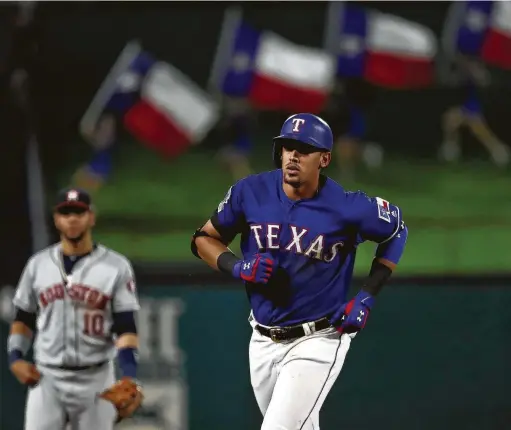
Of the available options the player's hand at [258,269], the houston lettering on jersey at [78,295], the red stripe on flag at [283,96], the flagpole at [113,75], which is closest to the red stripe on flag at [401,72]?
the red stripe on flag at [283,96]

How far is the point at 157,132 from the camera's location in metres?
6.82

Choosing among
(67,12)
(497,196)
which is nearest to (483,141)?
(497,196)

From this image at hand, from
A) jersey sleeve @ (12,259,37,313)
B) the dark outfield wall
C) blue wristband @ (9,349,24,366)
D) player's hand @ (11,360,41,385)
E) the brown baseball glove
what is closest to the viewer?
the brown baseball glove

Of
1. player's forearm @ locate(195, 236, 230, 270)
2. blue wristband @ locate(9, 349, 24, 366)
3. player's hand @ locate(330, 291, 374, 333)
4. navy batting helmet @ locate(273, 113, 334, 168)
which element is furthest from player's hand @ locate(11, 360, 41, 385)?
navy batting helmet @ locate(273, 113, 334, 168)

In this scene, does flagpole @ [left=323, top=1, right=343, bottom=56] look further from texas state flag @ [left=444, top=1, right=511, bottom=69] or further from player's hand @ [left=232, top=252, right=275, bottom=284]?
player's hand @ [left=232, top=252, right=275, bottom=284]

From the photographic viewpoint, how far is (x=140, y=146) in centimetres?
682

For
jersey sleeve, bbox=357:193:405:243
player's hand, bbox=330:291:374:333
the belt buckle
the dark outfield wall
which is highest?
jersey sleeve, bbox=357:193:405:243

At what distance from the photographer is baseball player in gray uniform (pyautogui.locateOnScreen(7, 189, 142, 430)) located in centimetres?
488

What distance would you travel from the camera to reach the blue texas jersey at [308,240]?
405 centimetres

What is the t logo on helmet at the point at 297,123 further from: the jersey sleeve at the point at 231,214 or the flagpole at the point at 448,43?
the flagpole at the point at 448,43

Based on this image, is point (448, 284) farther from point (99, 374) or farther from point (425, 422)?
point (99, 374)

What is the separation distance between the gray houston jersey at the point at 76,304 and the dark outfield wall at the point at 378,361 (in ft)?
5.00

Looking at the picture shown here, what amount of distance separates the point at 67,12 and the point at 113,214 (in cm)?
128

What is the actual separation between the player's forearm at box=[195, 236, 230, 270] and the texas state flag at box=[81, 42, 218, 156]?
2.63 meters
